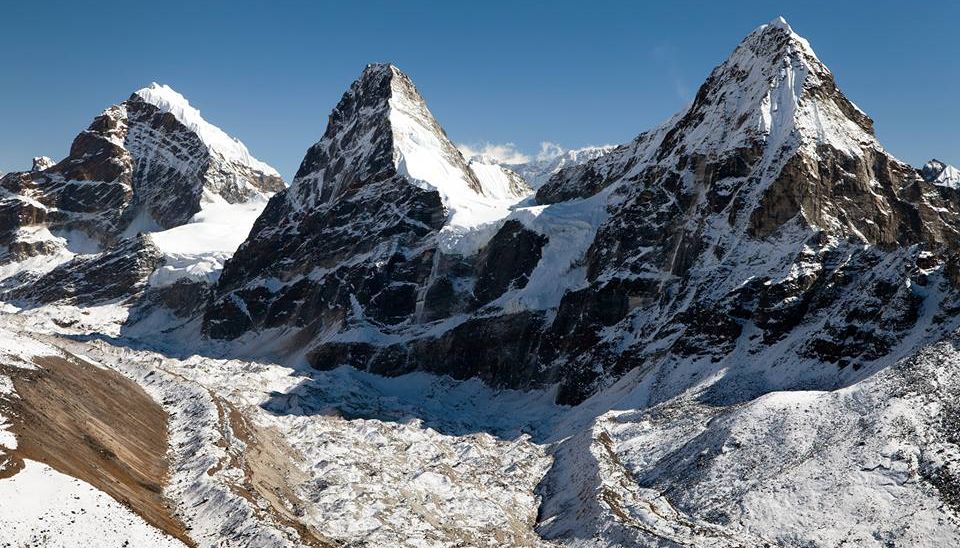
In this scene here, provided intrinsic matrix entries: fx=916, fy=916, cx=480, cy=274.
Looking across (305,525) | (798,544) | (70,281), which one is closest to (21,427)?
(305,525)

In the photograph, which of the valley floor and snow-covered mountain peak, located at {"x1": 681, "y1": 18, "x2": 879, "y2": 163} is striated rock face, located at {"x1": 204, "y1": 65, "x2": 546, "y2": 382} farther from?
the valley floor

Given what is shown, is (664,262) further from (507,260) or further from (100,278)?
(100,278)

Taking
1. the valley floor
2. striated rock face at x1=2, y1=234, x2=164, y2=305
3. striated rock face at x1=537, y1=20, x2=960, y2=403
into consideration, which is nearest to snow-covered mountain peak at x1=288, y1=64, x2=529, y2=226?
striated rock face at x1=2, y1=234, x2=164, y2=305

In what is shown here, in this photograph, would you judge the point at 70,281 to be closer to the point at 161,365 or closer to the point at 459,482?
the point at 161,365

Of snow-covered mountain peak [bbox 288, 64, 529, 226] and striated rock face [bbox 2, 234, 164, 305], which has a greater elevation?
snow-covered mountain peak [bbox 288, 64, 529, 226]

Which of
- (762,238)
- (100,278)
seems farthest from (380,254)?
(100,278)

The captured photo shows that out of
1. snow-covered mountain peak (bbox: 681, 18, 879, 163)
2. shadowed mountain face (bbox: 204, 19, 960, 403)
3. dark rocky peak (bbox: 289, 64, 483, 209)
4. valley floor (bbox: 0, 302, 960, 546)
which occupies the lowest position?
valley floor (bbox: 0, 302, 960, 546)

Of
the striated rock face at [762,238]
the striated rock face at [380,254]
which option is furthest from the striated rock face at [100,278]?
the striated rock face at [762,238]

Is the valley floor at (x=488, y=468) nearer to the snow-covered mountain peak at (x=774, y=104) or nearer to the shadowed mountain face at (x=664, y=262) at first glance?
the shadowed mountain face at (x=664, y=262)
